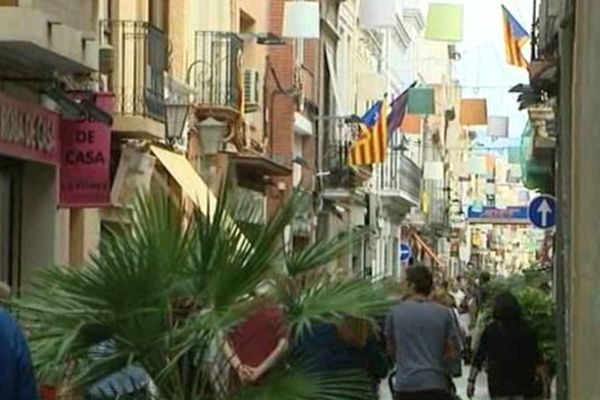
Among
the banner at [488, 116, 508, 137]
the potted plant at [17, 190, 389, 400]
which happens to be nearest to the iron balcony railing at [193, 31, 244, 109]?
the potted plant at [17, 190, 389, 400]

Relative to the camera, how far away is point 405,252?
70.4 meters

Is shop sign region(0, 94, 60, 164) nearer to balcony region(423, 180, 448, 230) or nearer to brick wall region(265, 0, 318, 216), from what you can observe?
brick wall region(265, 0, 318, 216)

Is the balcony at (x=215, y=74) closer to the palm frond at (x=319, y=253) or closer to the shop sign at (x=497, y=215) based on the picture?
the palm frond at (x=319, y=253)

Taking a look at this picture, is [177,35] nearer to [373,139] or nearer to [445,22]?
[445,22]

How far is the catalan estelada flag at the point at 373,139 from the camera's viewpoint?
42.8 m

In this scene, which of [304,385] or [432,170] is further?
[432,170]

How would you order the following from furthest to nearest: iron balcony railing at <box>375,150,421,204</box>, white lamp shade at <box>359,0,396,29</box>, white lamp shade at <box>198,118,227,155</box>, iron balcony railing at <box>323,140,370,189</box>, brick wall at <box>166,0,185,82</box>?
iron balcony railing at <box>375,150,421,204</box> → iron balcony railing at <box>323,140,370,189</box> → white lamp shade at <box>359,0,396,29</box> → white lamp shade at <box>198,118,227,155</box> → brick wall at <box>166,0,185,82</box>

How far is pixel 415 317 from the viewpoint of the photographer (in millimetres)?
13203

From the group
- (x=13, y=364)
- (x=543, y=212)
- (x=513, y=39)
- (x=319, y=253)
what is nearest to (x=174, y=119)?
(x=543, y=212)

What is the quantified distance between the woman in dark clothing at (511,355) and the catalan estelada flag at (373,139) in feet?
86.9

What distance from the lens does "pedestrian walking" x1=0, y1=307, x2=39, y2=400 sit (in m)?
6.86

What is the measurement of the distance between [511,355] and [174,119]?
9.86 m

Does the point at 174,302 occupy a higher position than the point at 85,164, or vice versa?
the point at 85,164

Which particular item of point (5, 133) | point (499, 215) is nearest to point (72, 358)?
point (5, 133)
